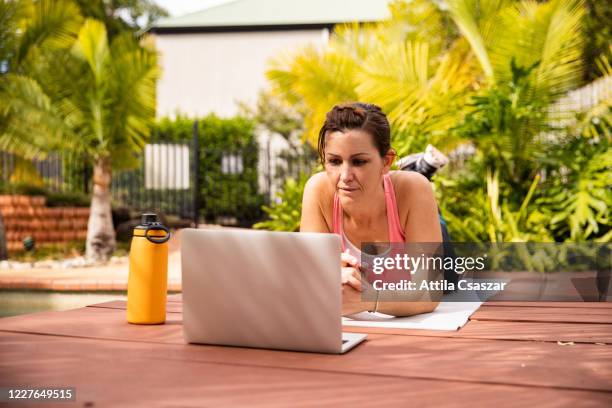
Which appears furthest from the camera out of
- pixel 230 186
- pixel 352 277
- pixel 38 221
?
pixel 230 186

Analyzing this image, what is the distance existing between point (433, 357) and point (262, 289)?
1.15 ft

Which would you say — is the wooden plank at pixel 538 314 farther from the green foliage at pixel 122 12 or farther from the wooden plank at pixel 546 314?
the green foliage at pixel 122 12

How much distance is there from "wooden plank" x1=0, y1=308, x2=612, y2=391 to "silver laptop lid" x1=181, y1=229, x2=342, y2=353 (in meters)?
0.03

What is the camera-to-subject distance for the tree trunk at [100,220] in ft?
27.9

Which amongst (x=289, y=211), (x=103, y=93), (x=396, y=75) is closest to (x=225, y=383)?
(x=396, y=75)

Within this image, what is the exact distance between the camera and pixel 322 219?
206 cm

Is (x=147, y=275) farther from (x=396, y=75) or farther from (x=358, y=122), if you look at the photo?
(x=396, y=75)

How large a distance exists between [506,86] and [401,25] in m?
2.29

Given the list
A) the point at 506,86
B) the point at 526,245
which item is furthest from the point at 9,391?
the point at 506,86

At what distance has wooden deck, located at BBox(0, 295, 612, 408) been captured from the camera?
94 cm

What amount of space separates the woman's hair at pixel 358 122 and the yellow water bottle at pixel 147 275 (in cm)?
62

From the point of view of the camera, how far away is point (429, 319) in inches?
66.1

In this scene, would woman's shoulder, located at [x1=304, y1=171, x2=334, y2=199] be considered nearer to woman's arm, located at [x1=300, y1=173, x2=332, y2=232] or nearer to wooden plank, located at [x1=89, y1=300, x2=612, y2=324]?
woman's arm, located at [x1=300, y1=173, x2=332, y2=232]

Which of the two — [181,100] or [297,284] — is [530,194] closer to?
[297,284]
